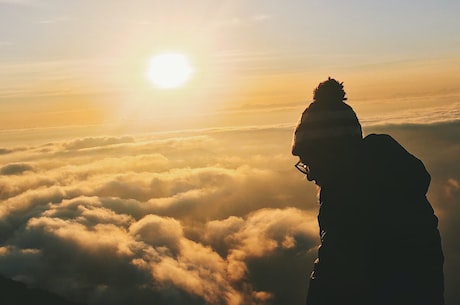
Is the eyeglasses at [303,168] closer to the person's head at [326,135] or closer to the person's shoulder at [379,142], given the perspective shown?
the person's head at [326,135]

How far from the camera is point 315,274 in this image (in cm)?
437

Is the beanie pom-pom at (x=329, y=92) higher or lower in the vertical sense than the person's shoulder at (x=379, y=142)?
higher

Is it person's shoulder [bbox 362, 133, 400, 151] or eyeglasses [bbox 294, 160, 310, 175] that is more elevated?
person's shoulder [bbox 362, 133, 400, 151]

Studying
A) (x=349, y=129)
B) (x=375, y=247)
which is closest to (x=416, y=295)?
(x=375, y=247)

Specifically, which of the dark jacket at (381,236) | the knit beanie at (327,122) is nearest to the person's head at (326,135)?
the knit beanie at (327,122)

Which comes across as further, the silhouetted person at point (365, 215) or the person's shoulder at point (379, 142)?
the person's shoulder at point (379, 142)

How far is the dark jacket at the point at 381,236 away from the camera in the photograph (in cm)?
398

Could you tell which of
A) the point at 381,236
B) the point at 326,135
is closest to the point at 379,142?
the point at 326,135

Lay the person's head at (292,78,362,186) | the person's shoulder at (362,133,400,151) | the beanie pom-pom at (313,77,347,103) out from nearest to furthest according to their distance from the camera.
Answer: the person's shoulder at (362,133,400,151) < the person's head at (292,78,362,186) < the beanie pom-pom at (313,77,347,103)

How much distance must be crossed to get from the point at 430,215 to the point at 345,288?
34.3 inches

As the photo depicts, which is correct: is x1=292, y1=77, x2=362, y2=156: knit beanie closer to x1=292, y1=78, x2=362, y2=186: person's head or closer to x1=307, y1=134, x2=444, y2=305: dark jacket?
x1=292, y1=78, x2=362, y2=186: person's head

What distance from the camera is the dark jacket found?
3.98m

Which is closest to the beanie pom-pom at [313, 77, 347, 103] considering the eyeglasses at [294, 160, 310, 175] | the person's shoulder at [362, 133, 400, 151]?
the person's shoulder at [362, 133, 400, 151]

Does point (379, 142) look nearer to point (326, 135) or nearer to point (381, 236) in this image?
point (326, 135)
